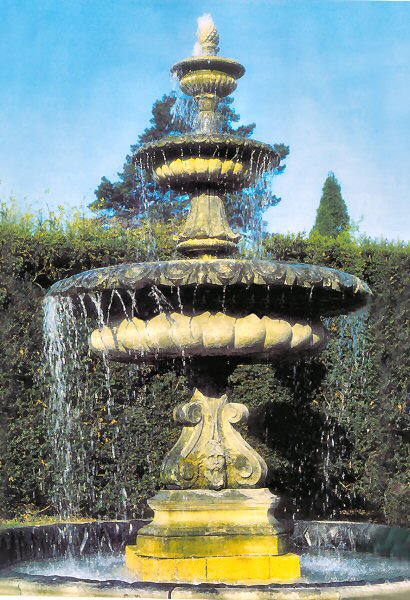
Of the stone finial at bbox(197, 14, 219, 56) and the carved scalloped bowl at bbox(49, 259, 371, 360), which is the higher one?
the stone finial at bbox(197, 14, 219, 56)

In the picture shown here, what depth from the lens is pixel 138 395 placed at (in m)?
9.16

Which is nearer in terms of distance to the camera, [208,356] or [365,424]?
[208,356]

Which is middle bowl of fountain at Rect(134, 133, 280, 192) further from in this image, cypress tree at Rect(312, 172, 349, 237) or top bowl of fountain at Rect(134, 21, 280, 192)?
cypress tree at Rect(312, 172, 349, 237)

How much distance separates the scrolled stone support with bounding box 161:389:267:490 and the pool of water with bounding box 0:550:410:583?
2.25 feet

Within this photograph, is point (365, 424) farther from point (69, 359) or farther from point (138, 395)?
point (69, 359)

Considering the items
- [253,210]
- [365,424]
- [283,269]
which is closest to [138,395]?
[365,424]

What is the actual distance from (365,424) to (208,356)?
403 cm

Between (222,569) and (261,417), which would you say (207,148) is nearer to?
(222,569)

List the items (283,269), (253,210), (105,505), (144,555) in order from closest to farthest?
(283,269)
(144,555)
(105,505)
(253,210)

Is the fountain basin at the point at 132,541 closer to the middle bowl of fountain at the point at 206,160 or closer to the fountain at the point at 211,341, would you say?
the fountain at the point at 211,341

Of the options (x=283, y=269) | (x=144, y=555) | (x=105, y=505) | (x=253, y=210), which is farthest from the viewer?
(x=253, y=210)

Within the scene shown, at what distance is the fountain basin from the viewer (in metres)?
4.05

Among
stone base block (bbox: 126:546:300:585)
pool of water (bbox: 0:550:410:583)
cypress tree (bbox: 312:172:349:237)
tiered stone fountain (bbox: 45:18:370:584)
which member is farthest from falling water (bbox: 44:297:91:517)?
cypress tree (bbox: 312:172:349:237)

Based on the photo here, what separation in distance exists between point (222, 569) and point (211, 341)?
4.48 feet
